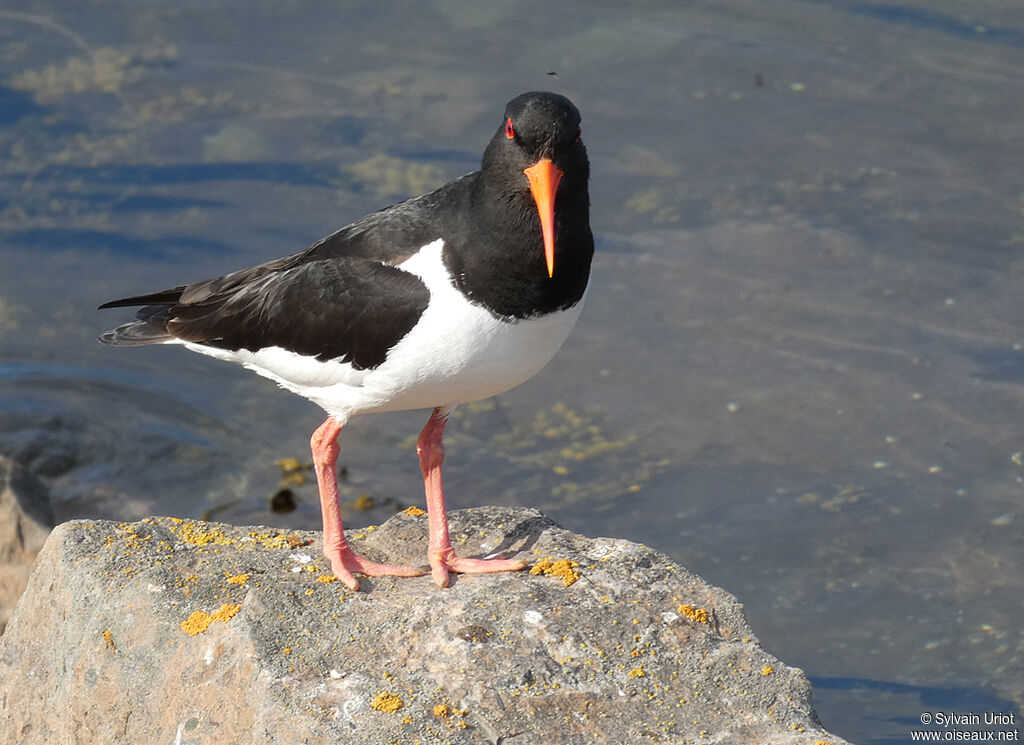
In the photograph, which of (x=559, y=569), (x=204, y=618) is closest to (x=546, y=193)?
(x=559, y=569)

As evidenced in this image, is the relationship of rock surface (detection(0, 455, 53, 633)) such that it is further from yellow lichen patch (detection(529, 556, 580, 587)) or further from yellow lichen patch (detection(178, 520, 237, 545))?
yellow lichen patch (detection(529, 556, 580, 587))

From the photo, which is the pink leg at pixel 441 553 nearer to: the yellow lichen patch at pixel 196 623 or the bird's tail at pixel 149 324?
the yellow lichen patch at pixel 196 623

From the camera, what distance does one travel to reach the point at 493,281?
518 centimetres

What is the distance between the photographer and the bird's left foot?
5.58 meters

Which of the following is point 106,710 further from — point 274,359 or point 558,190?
point 558,190

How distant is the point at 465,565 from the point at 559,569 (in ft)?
1.47

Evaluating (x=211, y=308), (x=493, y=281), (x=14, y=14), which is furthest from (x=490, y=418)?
(x=14, y=14)

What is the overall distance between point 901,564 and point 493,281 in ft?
14.8

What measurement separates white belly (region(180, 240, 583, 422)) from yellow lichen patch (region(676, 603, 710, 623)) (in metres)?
1.23

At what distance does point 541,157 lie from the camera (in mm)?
5090

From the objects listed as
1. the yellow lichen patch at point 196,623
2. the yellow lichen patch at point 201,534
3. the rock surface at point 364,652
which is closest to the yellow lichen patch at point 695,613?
the rock surface at point 364,652

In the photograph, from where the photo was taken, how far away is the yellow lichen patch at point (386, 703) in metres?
4.50

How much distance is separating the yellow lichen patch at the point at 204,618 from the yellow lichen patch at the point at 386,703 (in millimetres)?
781

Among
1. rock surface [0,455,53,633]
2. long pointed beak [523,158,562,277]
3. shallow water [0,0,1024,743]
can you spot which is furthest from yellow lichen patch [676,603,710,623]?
rock surface [0,455,53,633]
